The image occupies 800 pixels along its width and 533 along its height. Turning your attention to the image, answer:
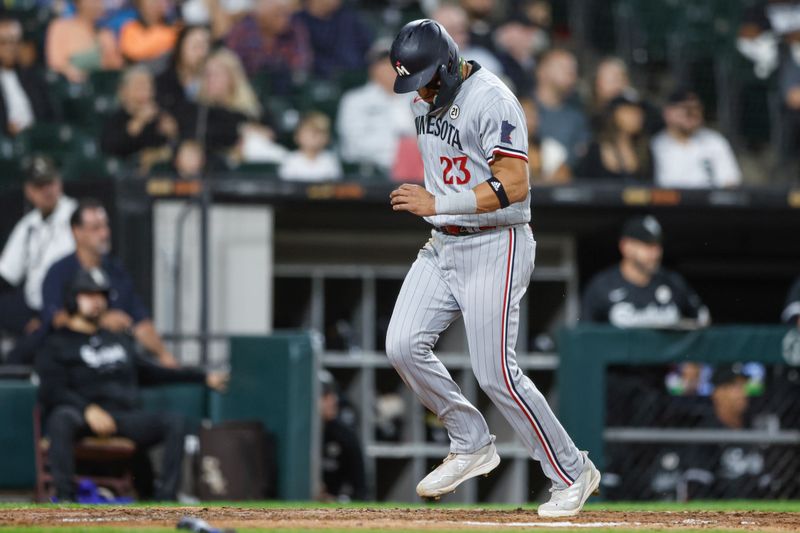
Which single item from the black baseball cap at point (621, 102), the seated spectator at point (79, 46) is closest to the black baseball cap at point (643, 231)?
the black baseball cap at point (621, 102)

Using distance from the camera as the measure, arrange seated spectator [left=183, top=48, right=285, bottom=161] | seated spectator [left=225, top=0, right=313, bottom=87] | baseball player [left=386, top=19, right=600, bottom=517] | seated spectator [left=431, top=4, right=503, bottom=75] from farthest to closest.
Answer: seated spectator [left=431, top=4, right=503, bottom=75] → seated spectator [left=225, top=0, right=313, bottom=87] → seated spectator [left=183, top=48, right=285, bottom=161] → baseball player [left=386, top=19, right=600, bottom=517]

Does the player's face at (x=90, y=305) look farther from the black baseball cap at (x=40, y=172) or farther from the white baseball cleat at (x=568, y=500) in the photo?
the white baseball cleat at (x=568, y=500)

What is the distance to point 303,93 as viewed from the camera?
35.5ft

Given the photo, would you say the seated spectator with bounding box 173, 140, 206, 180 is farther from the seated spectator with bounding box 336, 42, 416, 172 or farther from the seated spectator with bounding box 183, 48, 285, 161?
the seated spectator with bounding box 336, 42, 416, 172

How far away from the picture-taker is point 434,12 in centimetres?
1161

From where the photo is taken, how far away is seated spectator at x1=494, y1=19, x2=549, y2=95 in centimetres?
1113

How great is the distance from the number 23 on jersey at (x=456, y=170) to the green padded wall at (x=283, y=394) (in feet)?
11.8

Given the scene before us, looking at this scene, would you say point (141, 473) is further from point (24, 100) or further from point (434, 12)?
point (434, 12)

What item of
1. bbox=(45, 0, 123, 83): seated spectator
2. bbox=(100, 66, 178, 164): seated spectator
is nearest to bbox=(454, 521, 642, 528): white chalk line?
bbox=(100, 66, 178, 164): seated spectator

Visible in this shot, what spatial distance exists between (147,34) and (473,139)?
6.37 m

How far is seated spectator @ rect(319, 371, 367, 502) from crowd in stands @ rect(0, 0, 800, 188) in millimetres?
1737

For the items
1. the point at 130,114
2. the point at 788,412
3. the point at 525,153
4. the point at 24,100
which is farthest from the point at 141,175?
the point at 525,153

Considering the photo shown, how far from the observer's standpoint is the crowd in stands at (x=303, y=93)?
10125 millimetres

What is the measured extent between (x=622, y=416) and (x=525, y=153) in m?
3.48
